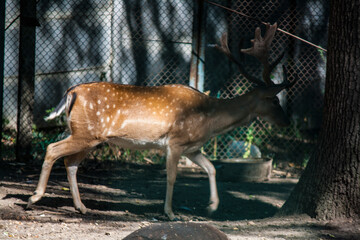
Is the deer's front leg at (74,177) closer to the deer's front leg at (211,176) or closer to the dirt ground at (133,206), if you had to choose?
the dirt ground at (133,206)

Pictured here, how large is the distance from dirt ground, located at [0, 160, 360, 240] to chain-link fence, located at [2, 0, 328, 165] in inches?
45.7

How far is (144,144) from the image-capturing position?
5336 millimetres

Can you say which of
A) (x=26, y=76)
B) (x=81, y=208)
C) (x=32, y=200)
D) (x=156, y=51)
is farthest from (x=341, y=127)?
(x=26, y=76)

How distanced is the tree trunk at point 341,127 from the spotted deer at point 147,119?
3.72ft

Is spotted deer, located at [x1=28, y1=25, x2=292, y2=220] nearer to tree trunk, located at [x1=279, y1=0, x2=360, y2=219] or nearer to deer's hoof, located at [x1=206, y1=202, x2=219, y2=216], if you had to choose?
deer's hoof, located at [x1=206, y1=202, x2=219, y2=216]

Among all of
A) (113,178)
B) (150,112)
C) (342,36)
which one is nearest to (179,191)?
(113,178)

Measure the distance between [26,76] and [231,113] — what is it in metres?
3.42

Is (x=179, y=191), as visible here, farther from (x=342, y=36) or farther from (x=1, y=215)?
(x=342, y=36)

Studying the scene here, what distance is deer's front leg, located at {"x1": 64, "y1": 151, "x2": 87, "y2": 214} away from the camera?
16.7 ft

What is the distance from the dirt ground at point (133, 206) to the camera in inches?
171

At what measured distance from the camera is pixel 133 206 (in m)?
5.64

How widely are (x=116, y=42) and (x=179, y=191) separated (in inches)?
128

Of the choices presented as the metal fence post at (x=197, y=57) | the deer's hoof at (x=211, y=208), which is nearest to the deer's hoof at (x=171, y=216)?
the deer's hoof at (x=211, y=208)

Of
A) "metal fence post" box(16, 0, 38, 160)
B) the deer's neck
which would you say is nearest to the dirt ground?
"metal fence post" box(16, 0, 38, 160)
